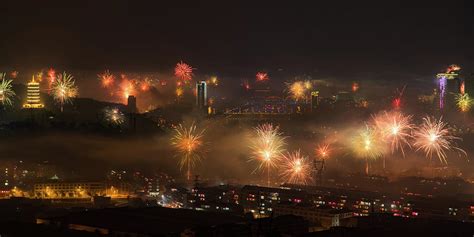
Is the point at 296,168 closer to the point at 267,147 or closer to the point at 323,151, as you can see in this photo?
the point at 267,147

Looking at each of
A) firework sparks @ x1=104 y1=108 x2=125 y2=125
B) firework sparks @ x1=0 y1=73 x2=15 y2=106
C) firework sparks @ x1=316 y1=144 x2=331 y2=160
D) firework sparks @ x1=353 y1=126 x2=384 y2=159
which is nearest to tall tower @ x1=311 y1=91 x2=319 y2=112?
firework sparks @ x1=316 y1=144 x2=331 y2=160

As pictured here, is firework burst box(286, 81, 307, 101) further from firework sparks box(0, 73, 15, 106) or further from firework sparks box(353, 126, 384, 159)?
firework sparks box(0, 73, 15, 106)

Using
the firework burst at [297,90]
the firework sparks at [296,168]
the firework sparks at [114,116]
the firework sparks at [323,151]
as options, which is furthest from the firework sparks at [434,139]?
the firework sparks at [114,116]

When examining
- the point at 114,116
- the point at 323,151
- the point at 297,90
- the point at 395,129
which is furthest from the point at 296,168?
the point at 297,90

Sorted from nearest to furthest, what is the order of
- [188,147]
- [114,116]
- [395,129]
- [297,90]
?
[395,129] → [188,147] → [114,116] → [297,90]

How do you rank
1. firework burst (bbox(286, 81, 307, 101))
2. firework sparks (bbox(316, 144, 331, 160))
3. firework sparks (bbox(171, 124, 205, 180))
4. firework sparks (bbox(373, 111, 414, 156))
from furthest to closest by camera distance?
firework burst (bbox(286, 81, 307, 101)) < firework sparks (bbox(316, 144, 331, 160)) < firework sparks (bbox(171, 124, 205, 180)) < firework sparks (bbox(373, 111, 414, 156))

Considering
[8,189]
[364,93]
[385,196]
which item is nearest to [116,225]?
[8,189]
